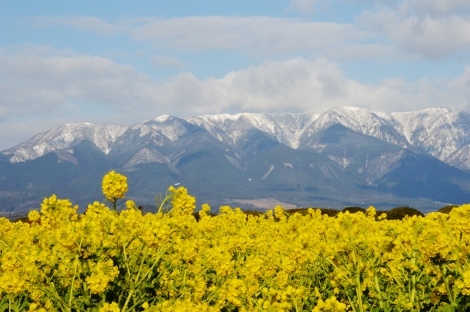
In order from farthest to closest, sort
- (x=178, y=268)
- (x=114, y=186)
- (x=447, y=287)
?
(x=178, y=268) → (x=114, y=186) → (x=447, y=287)

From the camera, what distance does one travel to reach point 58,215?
7750 mm

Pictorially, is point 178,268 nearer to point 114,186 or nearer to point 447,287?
point 114,186

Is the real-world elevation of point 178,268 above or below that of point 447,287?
below

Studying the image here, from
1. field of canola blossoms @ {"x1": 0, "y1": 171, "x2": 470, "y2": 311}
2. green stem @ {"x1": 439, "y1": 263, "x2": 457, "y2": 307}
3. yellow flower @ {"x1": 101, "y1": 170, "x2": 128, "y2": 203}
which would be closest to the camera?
field of canola blossoms @ {"x1": 0, "y1": 171, "x2": 470, "y2": 311}

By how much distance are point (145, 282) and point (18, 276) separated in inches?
56.3

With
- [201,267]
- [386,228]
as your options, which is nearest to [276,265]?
[201,267]

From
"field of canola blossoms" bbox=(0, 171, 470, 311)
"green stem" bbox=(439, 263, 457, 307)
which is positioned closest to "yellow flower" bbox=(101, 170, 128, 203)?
"field of canola blossoms" bbox=(0, 171, 470, 311)

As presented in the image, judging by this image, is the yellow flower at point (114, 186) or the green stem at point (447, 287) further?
the yellow flower at point (114, 186)

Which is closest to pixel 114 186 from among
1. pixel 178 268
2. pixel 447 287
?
pixel 178 268

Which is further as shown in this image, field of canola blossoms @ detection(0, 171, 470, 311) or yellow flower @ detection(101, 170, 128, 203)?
yellow flower @ detection(101, 170, 128, 203)

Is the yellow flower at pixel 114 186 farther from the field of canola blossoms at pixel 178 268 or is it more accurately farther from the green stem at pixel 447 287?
the green stem at pixel 447 287

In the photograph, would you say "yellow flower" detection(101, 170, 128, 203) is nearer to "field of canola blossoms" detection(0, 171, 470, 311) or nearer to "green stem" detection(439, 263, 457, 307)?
"field of canola blossoms" detection(0, 171, 470, 311)

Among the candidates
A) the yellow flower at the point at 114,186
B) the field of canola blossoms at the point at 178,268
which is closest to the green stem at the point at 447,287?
the field of canola blossoms at the point at 178,268

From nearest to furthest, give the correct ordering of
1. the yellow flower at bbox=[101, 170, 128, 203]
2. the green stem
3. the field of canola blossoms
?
the field of canola blossoms, the green stem, the yellow flower at bbox=[101, 170, 128, 203]
